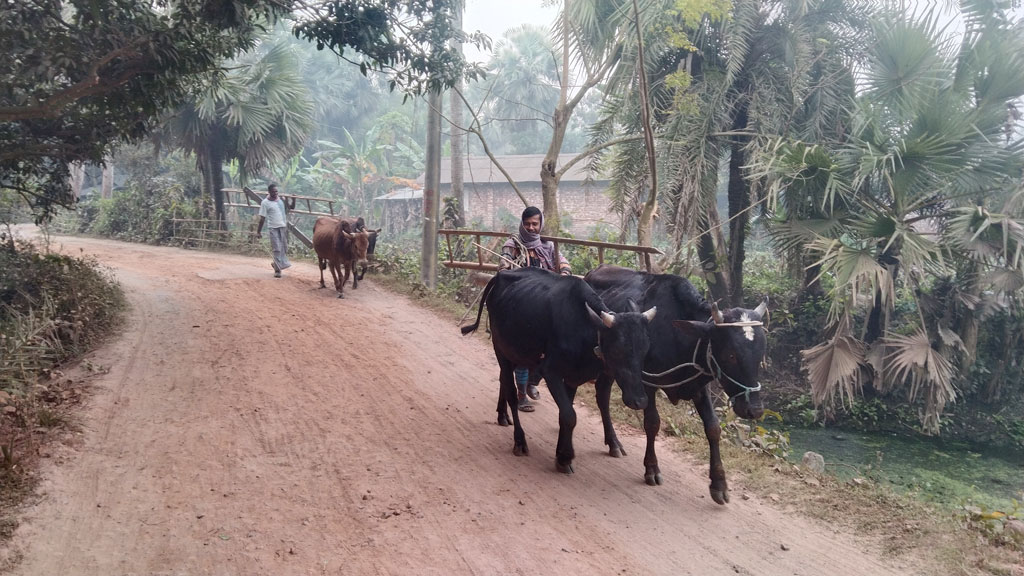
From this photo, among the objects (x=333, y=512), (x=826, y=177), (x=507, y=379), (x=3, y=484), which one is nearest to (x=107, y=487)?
(x=3, y=484)

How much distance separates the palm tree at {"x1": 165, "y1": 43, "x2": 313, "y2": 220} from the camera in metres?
19.0

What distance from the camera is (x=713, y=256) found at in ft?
44.9

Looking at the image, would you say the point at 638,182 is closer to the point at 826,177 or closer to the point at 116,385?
the point at 826,177

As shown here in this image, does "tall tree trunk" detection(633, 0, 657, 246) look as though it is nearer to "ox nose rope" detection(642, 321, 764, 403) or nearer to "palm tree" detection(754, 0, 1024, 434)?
"palm tree" detection(754, 0, 1024, 434)

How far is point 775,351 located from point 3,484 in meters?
12.8

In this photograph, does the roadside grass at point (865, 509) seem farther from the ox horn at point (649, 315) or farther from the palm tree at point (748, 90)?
the palm tree at point (748, 90)

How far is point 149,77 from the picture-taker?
26.9 feet

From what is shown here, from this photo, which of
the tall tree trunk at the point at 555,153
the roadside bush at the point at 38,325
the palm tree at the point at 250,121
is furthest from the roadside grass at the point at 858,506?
the palm tree at the point at 250,121

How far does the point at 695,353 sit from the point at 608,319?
0.85 meters

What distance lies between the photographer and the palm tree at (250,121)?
18953mm

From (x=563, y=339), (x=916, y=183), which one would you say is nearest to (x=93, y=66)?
(x=563, y=339)

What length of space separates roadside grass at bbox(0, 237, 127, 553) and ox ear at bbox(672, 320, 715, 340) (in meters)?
4.73

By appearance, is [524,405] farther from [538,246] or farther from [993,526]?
[993,526]

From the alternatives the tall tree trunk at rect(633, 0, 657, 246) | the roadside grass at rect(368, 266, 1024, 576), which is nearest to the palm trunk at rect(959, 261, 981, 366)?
the tall tree trunk at rect(633, 0, 657, 246)
